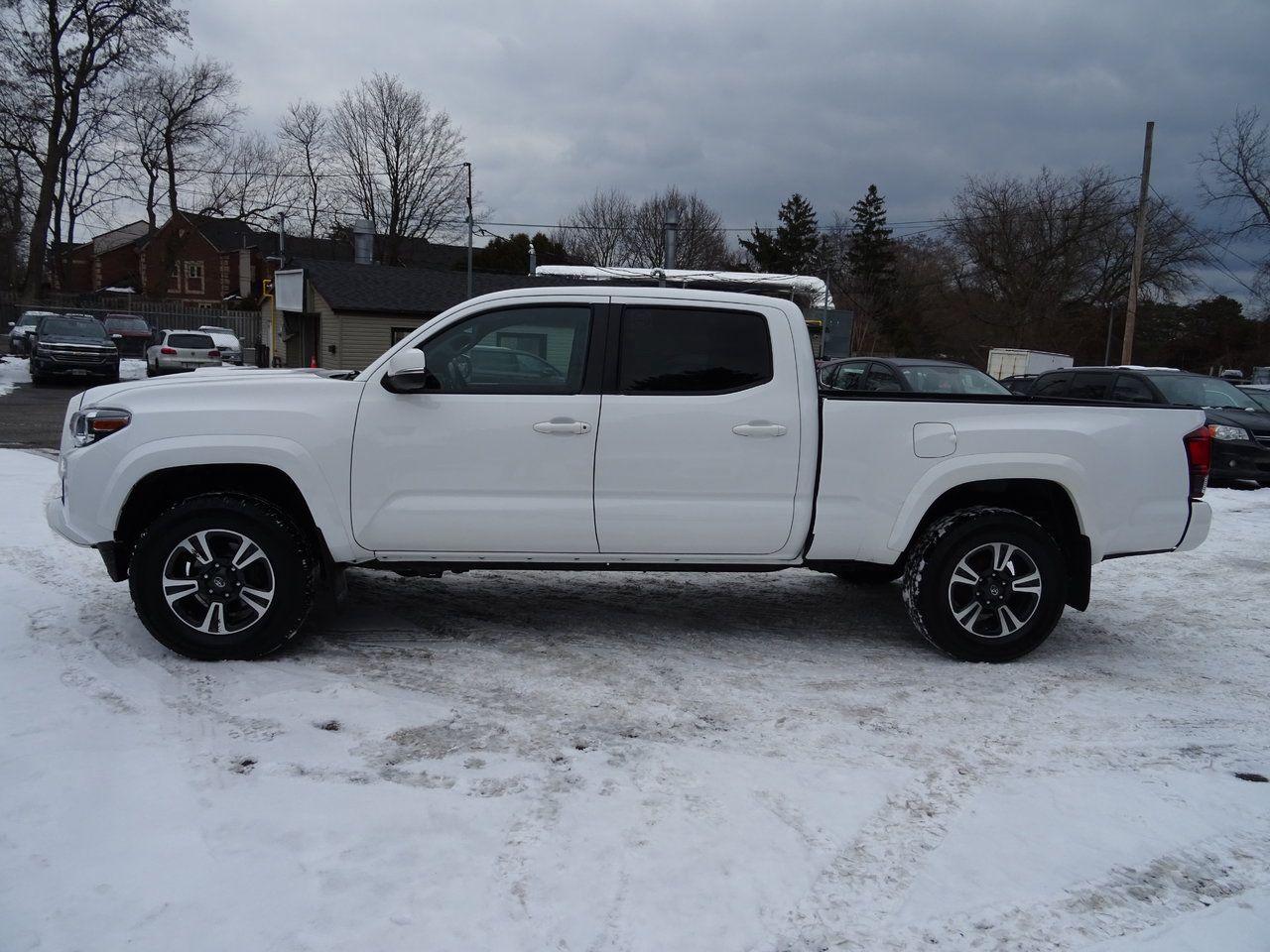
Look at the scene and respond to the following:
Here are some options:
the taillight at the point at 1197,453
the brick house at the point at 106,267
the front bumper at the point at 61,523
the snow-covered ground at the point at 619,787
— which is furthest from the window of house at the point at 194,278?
the taillight at the point at 1197,453

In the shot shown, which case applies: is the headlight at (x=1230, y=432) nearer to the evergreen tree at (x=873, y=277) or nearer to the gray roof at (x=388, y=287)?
the gray roof at (x=388, y=287)

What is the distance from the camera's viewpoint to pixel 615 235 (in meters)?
61.9

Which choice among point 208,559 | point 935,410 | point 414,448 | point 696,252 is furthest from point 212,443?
point 696,252

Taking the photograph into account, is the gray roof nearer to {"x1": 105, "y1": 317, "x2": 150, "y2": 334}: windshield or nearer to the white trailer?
{"x1": 105, "y1": 317, "x2": 150, "y2": 334}: windshield

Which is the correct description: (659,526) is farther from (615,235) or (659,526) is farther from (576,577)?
(615,235)

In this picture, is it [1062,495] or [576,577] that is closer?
[1062,495]

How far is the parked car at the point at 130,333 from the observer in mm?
35094

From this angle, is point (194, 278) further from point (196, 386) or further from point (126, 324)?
point (196, 386)

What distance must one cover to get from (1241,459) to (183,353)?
2725 centimetres

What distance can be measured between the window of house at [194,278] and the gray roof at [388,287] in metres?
41.4

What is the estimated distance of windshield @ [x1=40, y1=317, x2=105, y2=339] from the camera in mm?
24266

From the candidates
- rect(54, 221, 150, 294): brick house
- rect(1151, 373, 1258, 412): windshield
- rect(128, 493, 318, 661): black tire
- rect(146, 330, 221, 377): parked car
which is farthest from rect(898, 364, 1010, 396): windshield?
rect(54, 221, 150, 294): brick house

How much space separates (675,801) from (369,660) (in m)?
2.05

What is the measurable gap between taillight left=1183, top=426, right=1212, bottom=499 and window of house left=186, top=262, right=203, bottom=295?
77.4 metres
